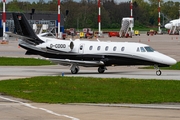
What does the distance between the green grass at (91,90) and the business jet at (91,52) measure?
6.93 metres

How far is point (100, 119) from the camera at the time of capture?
1991cm

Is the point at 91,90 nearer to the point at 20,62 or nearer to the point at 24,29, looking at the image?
the point at 24,29

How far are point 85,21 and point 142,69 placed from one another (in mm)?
145577

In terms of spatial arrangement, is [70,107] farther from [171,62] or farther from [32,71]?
[32,71]

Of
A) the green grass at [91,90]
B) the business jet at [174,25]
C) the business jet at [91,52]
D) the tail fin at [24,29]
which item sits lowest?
the green grass at [91,90]

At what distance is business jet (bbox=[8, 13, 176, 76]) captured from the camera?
39656 mm

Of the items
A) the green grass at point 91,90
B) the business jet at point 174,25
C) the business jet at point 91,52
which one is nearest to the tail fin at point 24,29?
the business jet at point 91,52

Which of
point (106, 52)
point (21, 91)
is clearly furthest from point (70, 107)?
point (106, 52)

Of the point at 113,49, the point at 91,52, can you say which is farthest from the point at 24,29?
the point at 113,49

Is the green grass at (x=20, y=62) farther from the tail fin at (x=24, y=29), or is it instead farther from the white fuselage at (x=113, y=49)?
the white fuselage at (x=113, y=49)

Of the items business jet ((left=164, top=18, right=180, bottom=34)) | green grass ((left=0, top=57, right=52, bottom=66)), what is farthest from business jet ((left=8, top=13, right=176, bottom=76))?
business jet ((left=164, top=18, right=180, bottom=34))

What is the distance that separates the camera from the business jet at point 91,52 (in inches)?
1561

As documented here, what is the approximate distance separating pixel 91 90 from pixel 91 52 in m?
13.0

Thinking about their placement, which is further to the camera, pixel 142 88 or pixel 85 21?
pixel 85 21
